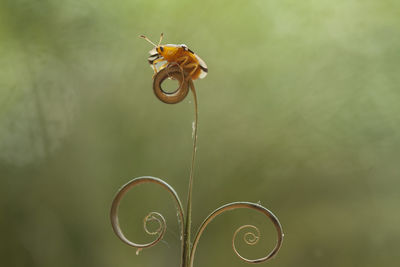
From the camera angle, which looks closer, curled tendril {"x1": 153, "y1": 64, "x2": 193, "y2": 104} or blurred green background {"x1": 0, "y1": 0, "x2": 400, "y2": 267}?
curled tendril {"x1": 153, "y1": 64, "x2": 193, "y2": 104}

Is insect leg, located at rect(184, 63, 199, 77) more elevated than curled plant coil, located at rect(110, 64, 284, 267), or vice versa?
insect leg, located at rect(184, 63, 199, 77)

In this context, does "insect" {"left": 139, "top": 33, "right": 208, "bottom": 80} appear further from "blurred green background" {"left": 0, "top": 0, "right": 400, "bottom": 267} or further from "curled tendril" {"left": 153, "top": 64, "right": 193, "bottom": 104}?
"blurred green background" {"left": 0, "top": 0, "right": 400, "bottom": 267}

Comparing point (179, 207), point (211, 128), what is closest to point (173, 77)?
point (179, 207)

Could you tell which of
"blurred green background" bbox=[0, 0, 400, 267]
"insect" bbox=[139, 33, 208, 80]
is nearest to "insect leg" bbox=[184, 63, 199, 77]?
"insect" bbox=[139, 33, 208, 80]

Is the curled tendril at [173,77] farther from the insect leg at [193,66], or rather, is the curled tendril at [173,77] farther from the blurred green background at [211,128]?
the blurred green background at [211,128]

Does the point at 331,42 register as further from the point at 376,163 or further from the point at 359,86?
the point at 376,163
